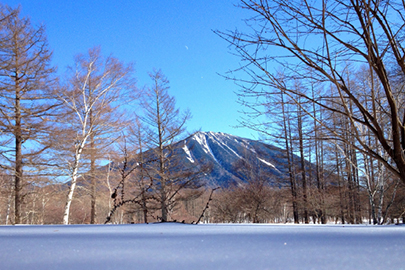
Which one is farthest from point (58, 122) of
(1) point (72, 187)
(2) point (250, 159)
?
(2) point (250, 159)

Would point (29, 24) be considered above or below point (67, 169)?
above

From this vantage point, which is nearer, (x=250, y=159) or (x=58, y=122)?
(x=58, y=122)

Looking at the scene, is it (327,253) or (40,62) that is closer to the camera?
(327,253)

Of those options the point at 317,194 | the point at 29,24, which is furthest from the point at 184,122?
the point at 317,194

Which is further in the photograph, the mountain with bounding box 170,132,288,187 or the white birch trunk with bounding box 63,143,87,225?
the mountain with bounding box 170,132,288,187

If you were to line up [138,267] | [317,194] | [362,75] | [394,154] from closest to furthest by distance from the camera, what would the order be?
[138,267], [394,154], [362,75], [317,194]

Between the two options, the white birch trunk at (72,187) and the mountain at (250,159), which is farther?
the mountain at (250,159)

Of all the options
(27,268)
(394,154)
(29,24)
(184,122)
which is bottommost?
(27,268)

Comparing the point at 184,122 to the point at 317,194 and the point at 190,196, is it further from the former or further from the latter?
the point at 317,194

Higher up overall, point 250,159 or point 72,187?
point 250,159

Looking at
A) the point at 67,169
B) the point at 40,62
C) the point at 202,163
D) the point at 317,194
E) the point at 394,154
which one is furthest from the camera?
the point at 317,194

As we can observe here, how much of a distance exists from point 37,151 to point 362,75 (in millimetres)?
10986

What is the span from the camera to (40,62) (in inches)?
321

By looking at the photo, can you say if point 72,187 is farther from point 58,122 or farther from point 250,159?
point 250,159
